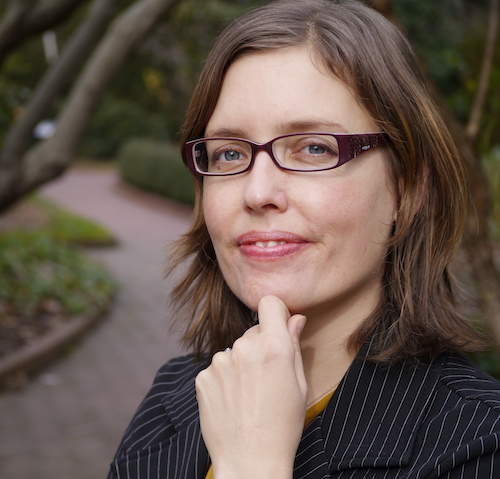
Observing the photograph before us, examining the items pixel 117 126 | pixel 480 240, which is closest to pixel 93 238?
pixel 480 240

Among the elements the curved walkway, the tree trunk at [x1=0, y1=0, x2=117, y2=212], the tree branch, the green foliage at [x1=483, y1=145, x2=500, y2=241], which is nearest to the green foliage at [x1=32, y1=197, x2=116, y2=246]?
the curved walkway

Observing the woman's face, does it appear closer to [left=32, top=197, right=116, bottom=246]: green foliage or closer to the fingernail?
the fingernail

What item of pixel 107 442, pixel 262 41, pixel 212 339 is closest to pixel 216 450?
pixel 212 339

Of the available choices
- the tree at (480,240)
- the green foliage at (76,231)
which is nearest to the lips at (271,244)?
the tree at (480,240)

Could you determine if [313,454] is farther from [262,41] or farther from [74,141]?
[74,141]

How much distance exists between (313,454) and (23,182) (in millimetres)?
3884

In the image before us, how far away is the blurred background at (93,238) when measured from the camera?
188 inches

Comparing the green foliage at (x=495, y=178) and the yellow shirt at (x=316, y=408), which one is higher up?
the yellow shirt at (x=316, y=408)

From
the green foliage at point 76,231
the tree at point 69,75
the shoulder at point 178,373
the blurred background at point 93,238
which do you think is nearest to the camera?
the shoulder at point 178,373

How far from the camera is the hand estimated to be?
155 centimetres

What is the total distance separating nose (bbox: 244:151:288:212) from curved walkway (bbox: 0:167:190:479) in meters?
1.09

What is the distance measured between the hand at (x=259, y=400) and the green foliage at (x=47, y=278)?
783 cm

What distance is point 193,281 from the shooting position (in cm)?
234

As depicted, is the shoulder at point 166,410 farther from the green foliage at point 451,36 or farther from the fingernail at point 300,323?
the green foliage at point 451,36
